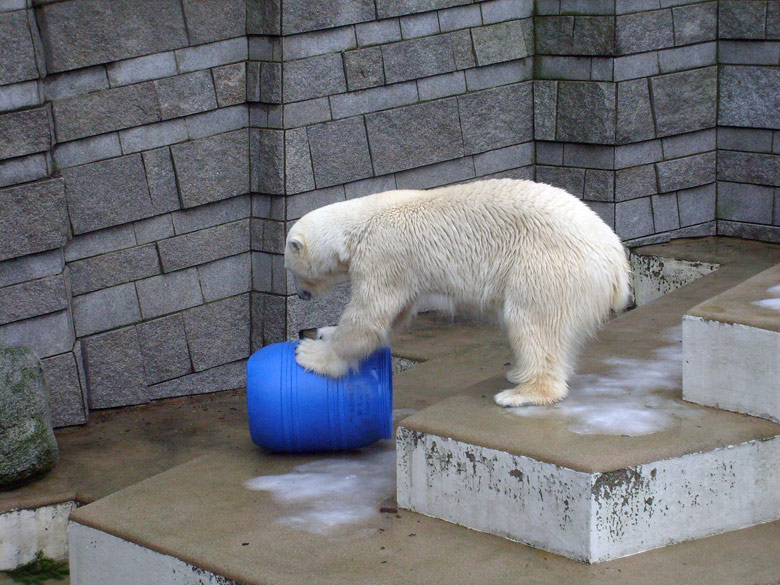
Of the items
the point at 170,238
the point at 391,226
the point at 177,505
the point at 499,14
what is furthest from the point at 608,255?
the point at 499,14

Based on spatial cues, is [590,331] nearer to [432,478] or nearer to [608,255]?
[608,255]

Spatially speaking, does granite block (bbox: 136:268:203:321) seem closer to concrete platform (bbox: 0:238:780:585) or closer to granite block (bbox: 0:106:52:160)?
concrete platform (bbox: 0:238:780:585)

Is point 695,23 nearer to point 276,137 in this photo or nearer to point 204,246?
point 276,137

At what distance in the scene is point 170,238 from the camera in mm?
6250

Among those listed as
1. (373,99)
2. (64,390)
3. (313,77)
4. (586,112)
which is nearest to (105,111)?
(313,77)

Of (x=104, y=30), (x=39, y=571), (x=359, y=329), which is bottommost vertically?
(x=39, y=571)

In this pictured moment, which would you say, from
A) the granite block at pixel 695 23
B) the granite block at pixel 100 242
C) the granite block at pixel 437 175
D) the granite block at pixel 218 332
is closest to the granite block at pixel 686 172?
the granite block at pixel 695 23

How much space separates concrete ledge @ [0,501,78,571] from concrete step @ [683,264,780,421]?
2.92 meters

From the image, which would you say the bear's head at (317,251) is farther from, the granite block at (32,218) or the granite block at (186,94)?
the granite block at (186,94)

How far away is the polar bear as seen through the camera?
4098 millimetres

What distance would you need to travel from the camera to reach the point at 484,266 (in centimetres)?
426

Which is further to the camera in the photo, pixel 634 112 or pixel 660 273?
pixel 660 273

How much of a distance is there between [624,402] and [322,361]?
127cm

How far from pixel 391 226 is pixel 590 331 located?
3.02 ft
